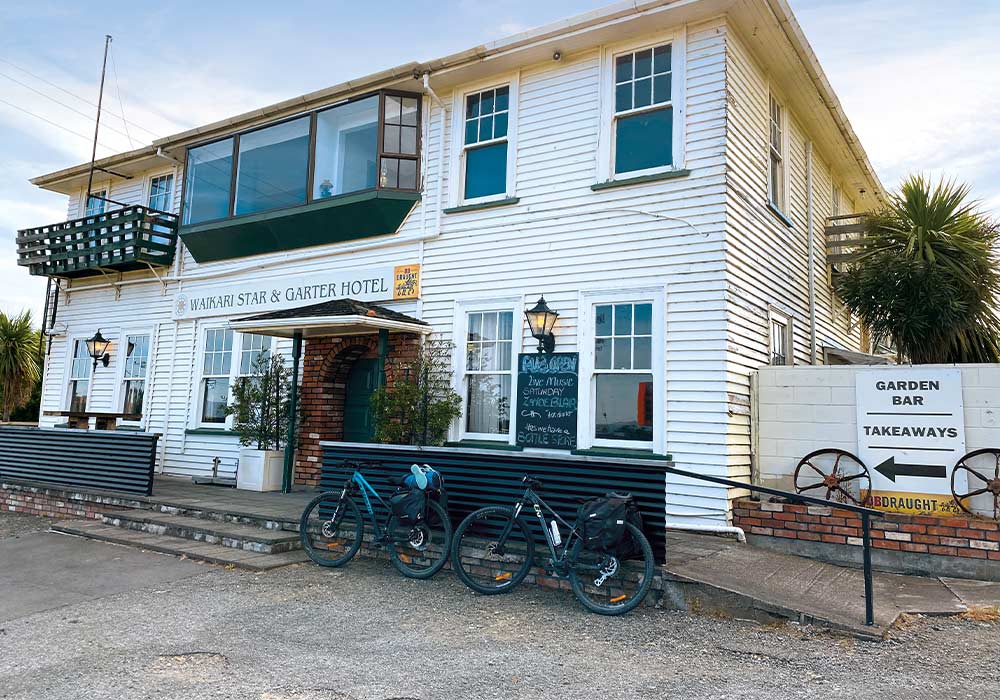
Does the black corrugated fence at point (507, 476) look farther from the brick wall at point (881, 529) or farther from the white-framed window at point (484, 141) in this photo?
the white-framed window at point (484, 141)

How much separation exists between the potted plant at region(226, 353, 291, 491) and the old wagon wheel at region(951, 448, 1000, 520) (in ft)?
28.6

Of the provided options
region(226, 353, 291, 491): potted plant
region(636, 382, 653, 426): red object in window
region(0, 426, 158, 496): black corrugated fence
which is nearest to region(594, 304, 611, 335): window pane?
region(636, 382, 653, 426): red object in window

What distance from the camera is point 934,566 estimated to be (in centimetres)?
669

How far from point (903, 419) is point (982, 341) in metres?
4.11

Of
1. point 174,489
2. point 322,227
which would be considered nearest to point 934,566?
point 322,227

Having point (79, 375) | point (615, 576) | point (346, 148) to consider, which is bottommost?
point (615, 576)

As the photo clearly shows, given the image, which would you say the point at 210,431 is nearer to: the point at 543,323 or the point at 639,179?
the point at 543,323

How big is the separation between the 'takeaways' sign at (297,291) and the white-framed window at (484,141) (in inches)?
56.8

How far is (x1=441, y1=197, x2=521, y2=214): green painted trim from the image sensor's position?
956 centimetres

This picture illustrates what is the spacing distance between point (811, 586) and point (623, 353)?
133 inches

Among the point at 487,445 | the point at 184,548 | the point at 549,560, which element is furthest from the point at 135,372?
the point at 549,560

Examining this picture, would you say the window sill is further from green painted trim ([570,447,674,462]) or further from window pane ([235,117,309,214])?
window pane ([235,117,309,214])

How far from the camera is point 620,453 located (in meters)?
8.22

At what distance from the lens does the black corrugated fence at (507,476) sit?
228 inches
